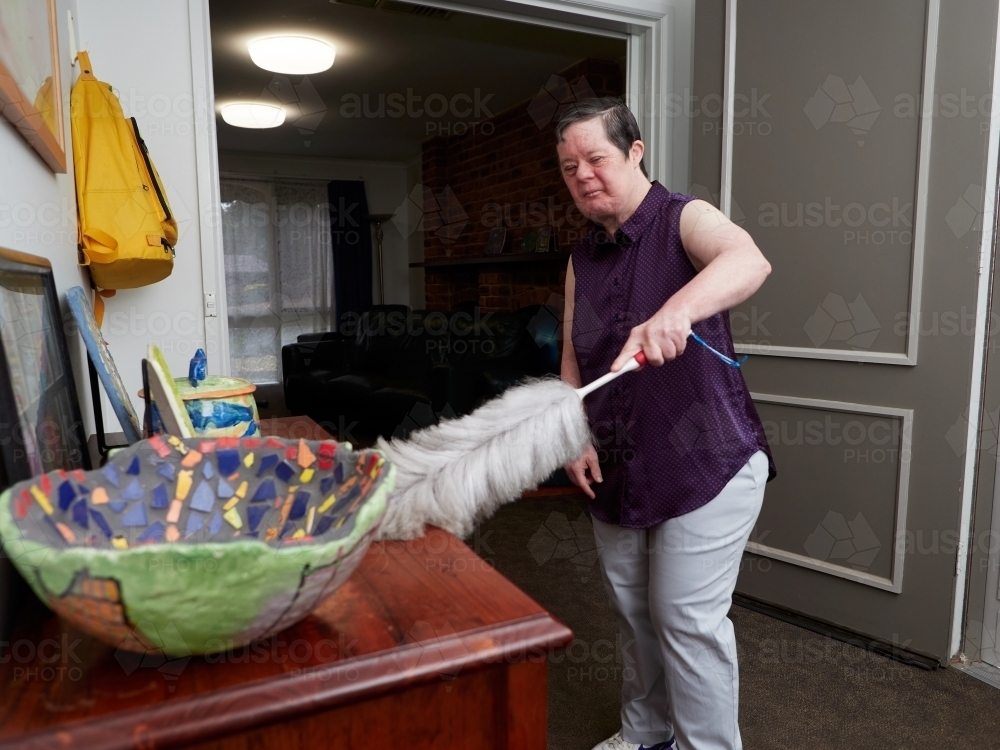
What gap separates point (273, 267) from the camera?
28.0 feet

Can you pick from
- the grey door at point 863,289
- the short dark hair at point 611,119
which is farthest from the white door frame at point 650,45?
the short dark hair at point 611,119

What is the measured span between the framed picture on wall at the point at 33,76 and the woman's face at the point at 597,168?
914mm

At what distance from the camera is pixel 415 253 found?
8227 mm

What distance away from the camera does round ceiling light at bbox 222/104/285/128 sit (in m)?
5.29

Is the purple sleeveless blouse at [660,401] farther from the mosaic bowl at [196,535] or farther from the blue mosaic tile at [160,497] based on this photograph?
the blue mosaic tile at [160,497]

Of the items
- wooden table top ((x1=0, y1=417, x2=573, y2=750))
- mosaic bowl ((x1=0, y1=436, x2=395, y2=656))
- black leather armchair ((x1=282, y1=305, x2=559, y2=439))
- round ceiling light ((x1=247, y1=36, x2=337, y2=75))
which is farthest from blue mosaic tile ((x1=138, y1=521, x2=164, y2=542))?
round ceiling light ((x1=247, y1=36, x2=337, y2=75))

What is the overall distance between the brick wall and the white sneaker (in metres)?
3.73

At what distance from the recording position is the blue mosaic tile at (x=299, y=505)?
2.69ft

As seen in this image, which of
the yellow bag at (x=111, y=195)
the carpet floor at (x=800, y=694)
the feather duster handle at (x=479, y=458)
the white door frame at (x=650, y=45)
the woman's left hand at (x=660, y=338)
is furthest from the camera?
the white door frame at (x=650, y=45)

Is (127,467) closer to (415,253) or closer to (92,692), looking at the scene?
(92,692)

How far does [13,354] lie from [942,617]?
244 cm

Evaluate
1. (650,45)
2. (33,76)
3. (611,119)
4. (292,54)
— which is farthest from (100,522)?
(292,54)

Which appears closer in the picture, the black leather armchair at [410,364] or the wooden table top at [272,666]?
the wooden table top at [272,666]

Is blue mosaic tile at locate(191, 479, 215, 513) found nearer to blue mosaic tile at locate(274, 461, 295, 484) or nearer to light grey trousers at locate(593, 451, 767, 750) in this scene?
blue mosaic tile at locate(274, 461, 295, 484)
